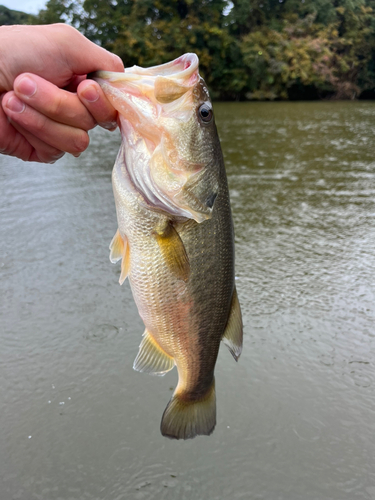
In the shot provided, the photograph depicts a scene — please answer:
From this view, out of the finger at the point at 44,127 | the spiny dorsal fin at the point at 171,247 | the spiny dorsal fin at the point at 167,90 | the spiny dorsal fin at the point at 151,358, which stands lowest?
the spiny dorsal fin at the point at 151,358

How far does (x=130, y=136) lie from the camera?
4.14 feet

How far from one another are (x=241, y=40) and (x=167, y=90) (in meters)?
28.3

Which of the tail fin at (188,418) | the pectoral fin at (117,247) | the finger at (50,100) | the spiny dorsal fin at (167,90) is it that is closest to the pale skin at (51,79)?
the finger at (50,100)

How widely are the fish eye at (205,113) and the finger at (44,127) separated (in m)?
0.40

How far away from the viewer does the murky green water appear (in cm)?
188

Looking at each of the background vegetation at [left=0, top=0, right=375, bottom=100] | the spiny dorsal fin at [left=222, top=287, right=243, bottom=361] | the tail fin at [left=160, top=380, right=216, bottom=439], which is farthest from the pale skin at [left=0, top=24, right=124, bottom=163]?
the background vegetation at [left=0, top=0, right=375, bottom=100]

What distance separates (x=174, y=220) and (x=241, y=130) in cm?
1014

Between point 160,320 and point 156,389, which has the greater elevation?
point 160,320

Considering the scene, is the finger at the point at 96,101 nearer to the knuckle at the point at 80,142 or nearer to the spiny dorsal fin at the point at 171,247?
the knuckle at the point at 80,142

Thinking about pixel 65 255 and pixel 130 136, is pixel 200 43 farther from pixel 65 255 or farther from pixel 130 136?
pixel 130 136

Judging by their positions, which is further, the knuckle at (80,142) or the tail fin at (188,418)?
the tail fin at (188,418)

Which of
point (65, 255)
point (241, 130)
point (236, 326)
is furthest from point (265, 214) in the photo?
point (241, 130)

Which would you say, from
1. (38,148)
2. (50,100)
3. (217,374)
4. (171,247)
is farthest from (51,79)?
(217,374)

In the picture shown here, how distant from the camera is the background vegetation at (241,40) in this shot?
24.1 m
